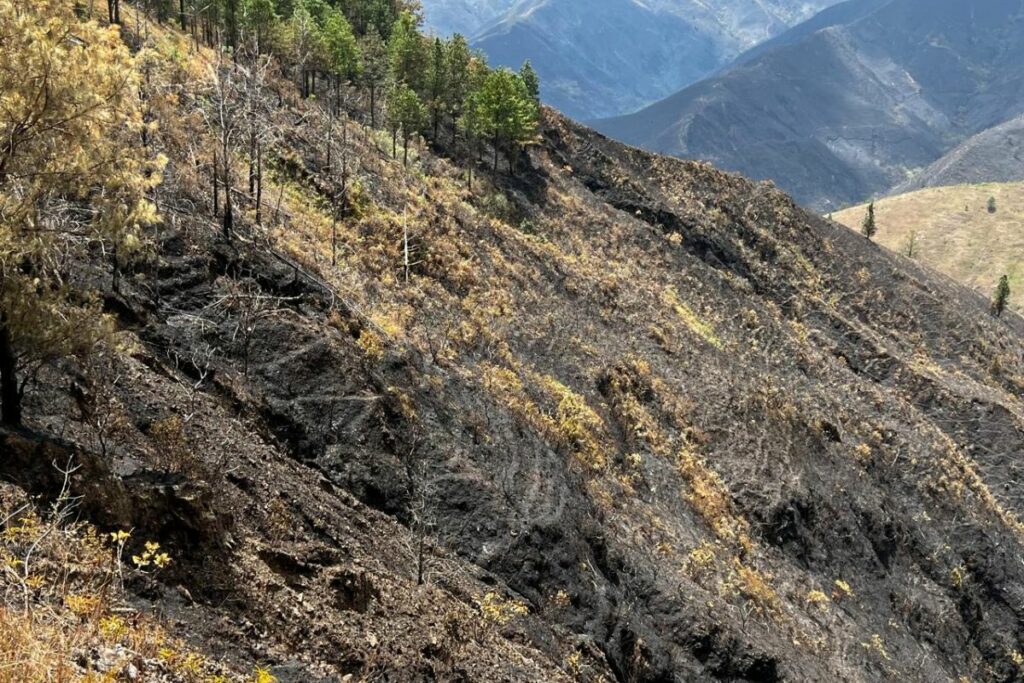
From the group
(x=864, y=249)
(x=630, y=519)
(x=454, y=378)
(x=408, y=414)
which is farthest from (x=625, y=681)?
(x=864, y=249)

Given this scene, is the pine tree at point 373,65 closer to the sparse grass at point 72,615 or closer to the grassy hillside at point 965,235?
the sparse grass at point 72,615

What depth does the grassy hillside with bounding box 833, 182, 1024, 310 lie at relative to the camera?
16575 centimetres

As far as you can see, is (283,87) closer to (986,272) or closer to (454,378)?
(454,378)

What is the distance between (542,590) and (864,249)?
63409mm

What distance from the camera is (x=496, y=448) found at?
71.2 feet

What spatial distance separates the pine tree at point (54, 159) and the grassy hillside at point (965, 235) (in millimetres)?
176696

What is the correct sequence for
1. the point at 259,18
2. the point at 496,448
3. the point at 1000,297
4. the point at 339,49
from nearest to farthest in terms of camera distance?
1. the point at 496,448
2. the point at 259,18
3. the point at 339,49
4. the point at 1000,297

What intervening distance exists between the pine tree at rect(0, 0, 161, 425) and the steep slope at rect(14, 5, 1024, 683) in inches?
69.1

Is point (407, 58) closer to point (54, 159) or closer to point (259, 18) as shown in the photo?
point (259, 18)

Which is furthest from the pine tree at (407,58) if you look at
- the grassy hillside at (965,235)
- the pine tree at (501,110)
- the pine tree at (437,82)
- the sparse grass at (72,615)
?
the grassy hillside at (965,235)

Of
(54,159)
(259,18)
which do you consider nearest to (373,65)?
(259,18)

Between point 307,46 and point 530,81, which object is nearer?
point 307,46

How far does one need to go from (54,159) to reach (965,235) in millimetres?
209725

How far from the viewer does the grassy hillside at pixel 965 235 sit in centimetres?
16575
